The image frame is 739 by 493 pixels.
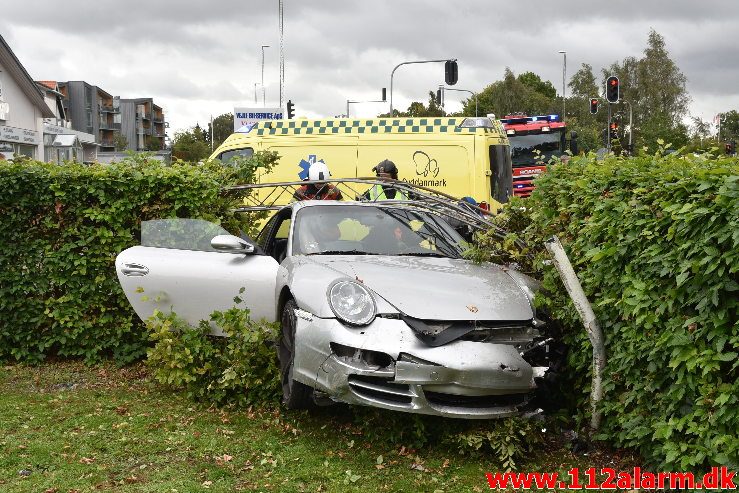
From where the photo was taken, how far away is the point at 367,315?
4992 mm

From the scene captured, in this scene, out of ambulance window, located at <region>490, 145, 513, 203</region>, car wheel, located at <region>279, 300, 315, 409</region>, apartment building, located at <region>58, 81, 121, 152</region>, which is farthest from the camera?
apartment building, located at <region>58, 81, 121, 152</region>

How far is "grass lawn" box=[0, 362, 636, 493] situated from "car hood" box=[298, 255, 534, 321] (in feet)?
3.05

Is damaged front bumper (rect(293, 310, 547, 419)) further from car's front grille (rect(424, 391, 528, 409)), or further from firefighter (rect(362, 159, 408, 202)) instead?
firefighter (rect(362, 159, 408, 202))

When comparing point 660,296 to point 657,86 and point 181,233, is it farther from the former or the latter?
point 657,86

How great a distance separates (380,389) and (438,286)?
2.61ft

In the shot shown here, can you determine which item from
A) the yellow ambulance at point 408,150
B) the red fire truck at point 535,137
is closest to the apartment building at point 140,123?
the red fire truck at point 535,137

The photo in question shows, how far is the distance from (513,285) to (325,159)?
7168 mm

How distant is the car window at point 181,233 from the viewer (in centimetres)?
689

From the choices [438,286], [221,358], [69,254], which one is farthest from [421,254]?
[69,254]

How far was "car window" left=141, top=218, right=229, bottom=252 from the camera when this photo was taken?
22.6ft

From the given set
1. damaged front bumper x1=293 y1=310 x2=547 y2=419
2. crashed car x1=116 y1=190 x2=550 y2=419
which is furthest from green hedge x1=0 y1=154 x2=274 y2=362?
damaged front bumper x1=293 y1=310 x2=547 y2=419

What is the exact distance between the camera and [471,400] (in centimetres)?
500

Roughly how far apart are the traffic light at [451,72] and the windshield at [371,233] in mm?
28603

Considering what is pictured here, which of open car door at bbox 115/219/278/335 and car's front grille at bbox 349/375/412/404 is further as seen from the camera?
open car door at bbox 115/219/278/335
